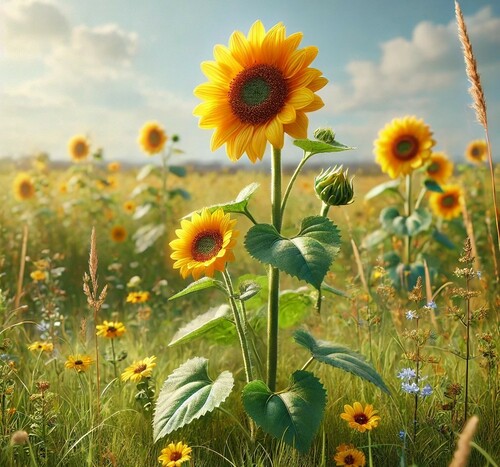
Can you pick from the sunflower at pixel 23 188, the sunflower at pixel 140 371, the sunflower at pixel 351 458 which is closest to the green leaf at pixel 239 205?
the sunflower at pixel 140 371

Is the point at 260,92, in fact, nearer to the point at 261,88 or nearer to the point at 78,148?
the point at 261,88

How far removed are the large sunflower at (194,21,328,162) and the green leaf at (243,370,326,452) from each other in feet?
2.62

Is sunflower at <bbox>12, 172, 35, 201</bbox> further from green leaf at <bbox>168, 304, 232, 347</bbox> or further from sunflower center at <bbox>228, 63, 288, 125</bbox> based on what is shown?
sunflower center at <bbox>228, 63, 288, 125</bbox>

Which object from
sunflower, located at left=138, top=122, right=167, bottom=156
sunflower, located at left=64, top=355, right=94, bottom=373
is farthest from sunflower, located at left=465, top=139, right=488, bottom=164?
sunflower, located at left=64, top=355, right=94, bottom=373

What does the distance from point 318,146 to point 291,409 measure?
34.9 inches

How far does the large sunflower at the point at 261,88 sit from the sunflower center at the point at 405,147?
272 cm

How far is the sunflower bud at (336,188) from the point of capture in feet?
6.89

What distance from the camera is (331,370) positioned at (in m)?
2.75

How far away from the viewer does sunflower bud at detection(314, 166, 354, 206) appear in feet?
6.89

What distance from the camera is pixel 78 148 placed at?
687cm

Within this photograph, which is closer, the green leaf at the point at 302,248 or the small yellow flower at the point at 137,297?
→ the green leaf at the point at 302,248

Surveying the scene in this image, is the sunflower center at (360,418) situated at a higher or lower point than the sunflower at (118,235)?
lower

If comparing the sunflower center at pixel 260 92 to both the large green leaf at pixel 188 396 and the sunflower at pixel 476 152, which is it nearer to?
the large green leaf at pixel 188 396

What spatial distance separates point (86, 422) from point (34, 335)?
1.74m
